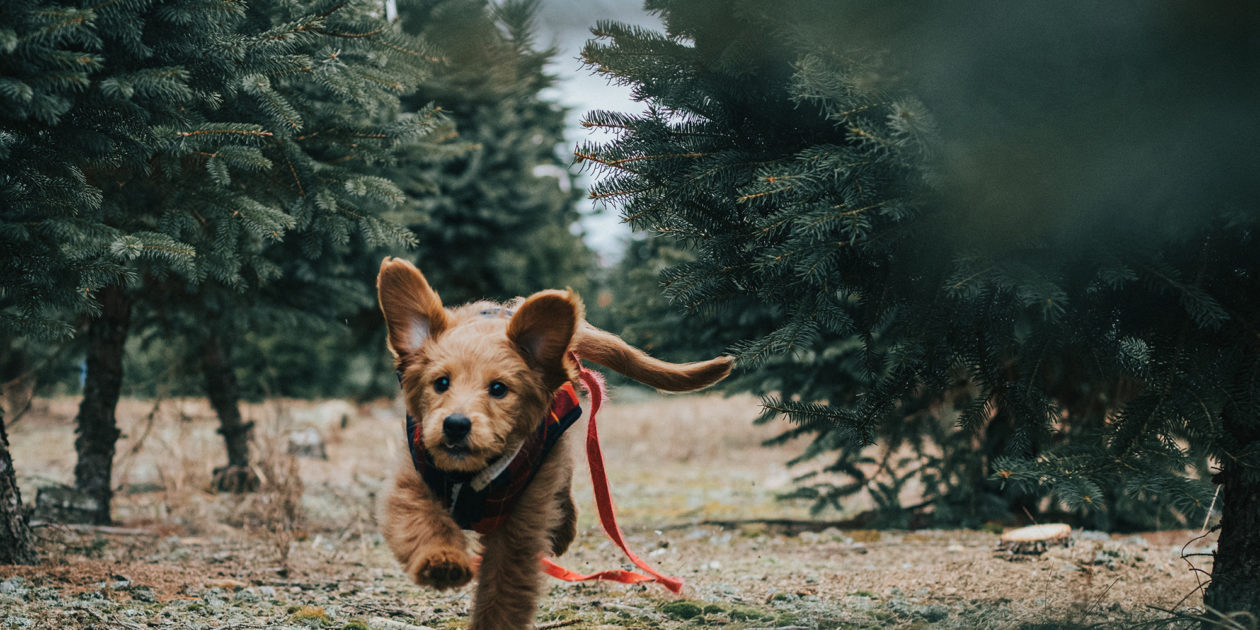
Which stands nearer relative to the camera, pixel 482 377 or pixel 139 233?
pixel 482 377

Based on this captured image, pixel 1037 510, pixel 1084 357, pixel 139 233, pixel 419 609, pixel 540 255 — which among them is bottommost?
pixel 419 609

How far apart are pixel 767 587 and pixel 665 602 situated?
0.68m

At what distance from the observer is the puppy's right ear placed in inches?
120

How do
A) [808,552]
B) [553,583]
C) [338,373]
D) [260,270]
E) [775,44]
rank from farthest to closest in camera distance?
[338,373] < [808,552] < [553,583] < [260,270] < [775,44]

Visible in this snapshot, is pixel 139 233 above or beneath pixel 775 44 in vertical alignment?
beneath

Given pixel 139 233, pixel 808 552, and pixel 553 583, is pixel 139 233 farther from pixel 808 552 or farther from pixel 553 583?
pixel 808 552

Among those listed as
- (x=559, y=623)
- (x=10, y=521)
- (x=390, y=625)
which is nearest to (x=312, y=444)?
(x=10, y=521)

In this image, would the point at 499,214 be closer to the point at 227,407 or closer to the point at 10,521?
the point at 227,407

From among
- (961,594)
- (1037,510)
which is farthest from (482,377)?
(1037,510)

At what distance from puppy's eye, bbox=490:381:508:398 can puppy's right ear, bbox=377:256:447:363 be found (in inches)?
14.3

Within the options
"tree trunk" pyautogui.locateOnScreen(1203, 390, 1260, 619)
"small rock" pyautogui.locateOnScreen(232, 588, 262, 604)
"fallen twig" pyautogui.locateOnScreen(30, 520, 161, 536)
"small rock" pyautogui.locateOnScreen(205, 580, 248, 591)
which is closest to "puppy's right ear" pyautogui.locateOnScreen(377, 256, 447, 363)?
"small rock" pyautogui.locateOnScreen(232, 588, 262, 604)

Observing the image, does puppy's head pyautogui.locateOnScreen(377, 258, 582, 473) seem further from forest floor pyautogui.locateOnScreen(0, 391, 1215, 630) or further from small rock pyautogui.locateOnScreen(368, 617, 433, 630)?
small rock pyautogui.locateOnScreen(368, 617, 433, 630)

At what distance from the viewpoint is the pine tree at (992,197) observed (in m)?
2.13

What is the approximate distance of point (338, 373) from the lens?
18.5 meters
